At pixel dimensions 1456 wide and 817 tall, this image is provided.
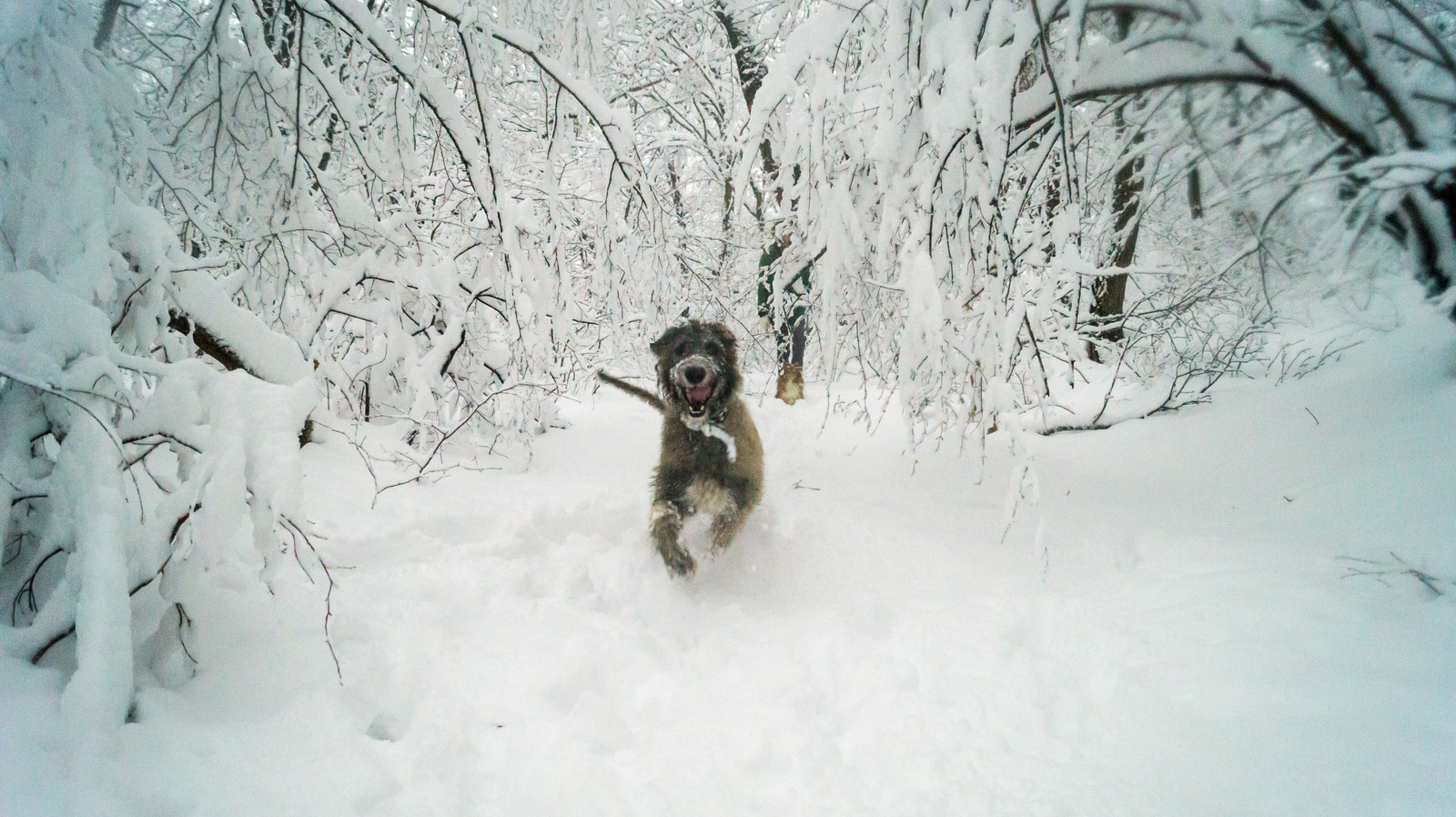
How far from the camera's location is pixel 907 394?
2523mm

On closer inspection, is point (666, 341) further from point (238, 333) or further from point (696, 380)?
point (238, 333)

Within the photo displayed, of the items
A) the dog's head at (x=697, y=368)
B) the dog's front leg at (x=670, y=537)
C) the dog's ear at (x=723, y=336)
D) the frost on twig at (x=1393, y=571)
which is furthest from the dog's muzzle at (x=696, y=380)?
the frost on twig at (x=1393, y=571)

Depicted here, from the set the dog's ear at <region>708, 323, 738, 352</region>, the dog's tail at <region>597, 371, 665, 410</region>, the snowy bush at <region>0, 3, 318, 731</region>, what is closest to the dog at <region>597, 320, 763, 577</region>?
the dog's ear at <region>708, 323, 738, 352</region>

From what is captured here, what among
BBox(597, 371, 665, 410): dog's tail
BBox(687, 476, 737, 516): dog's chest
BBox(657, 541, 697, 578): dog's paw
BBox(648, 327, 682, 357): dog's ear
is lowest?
BBox(657, 541, 697, 578): dog's paw

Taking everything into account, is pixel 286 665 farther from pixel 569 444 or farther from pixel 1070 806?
pixel 569 444

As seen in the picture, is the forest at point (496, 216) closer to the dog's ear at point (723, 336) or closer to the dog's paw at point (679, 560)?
the dog's ear at point (723, 336)

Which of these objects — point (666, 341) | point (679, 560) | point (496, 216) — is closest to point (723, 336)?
point (666, 341)

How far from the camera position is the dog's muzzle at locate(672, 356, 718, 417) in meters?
3.84

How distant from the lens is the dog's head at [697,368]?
3859 millimetres

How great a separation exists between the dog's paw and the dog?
0.66 ft

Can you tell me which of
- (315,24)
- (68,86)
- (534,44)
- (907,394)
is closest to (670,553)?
(907,394)

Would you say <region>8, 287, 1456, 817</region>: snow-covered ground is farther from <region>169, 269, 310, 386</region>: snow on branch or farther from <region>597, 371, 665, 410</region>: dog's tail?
<region>597, 371, 665, 410</region>: dog's tail

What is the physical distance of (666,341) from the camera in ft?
13.7

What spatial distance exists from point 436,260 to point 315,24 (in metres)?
1.23
